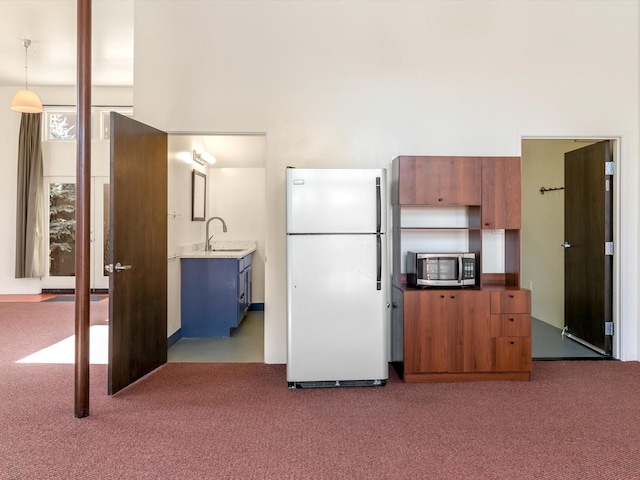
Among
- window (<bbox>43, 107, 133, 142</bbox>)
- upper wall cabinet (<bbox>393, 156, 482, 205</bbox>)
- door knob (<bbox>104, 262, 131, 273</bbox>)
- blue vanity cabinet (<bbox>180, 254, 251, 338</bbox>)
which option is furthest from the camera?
window (<bbox>43, 107, 133, 142</bbox>)

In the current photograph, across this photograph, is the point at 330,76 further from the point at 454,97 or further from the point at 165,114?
the point at 165,114

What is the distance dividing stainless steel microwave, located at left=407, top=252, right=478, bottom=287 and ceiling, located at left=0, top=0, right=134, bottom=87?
3.76 m

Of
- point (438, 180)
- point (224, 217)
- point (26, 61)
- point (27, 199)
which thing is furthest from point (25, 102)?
point (438, 180)

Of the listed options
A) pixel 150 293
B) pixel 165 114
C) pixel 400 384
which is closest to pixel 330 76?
pixel 165 114

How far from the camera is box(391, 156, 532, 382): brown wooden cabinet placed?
321 cm

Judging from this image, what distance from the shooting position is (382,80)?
12.1 ft

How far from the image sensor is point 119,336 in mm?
3018

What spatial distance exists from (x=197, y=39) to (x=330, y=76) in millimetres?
1245

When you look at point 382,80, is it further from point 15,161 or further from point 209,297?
point 15,161

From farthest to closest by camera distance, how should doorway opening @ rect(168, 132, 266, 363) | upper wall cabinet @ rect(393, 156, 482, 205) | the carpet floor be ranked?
doorway opening @ rect(168, 132, 266, 363), upper wall cabinet @ rect(393, 156, 482, 205), the carpet floor

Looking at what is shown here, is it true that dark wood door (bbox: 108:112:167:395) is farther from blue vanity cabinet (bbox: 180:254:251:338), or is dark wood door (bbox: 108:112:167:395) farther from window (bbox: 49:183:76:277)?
window (bbox: 49:183:76:277)

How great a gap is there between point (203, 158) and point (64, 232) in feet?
12.0

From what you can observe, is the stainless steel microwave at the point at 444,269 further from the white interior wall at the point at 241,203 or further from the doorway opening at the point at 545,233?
the white interior wall at the point at 241,203

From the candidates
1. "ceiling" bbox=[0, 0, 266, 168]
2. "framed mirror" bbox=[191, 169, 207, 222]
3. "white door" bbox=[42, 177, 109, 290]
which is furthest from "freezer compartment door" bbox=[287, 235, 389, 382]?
"white door" bbox=[42, 177, 109, 290]
